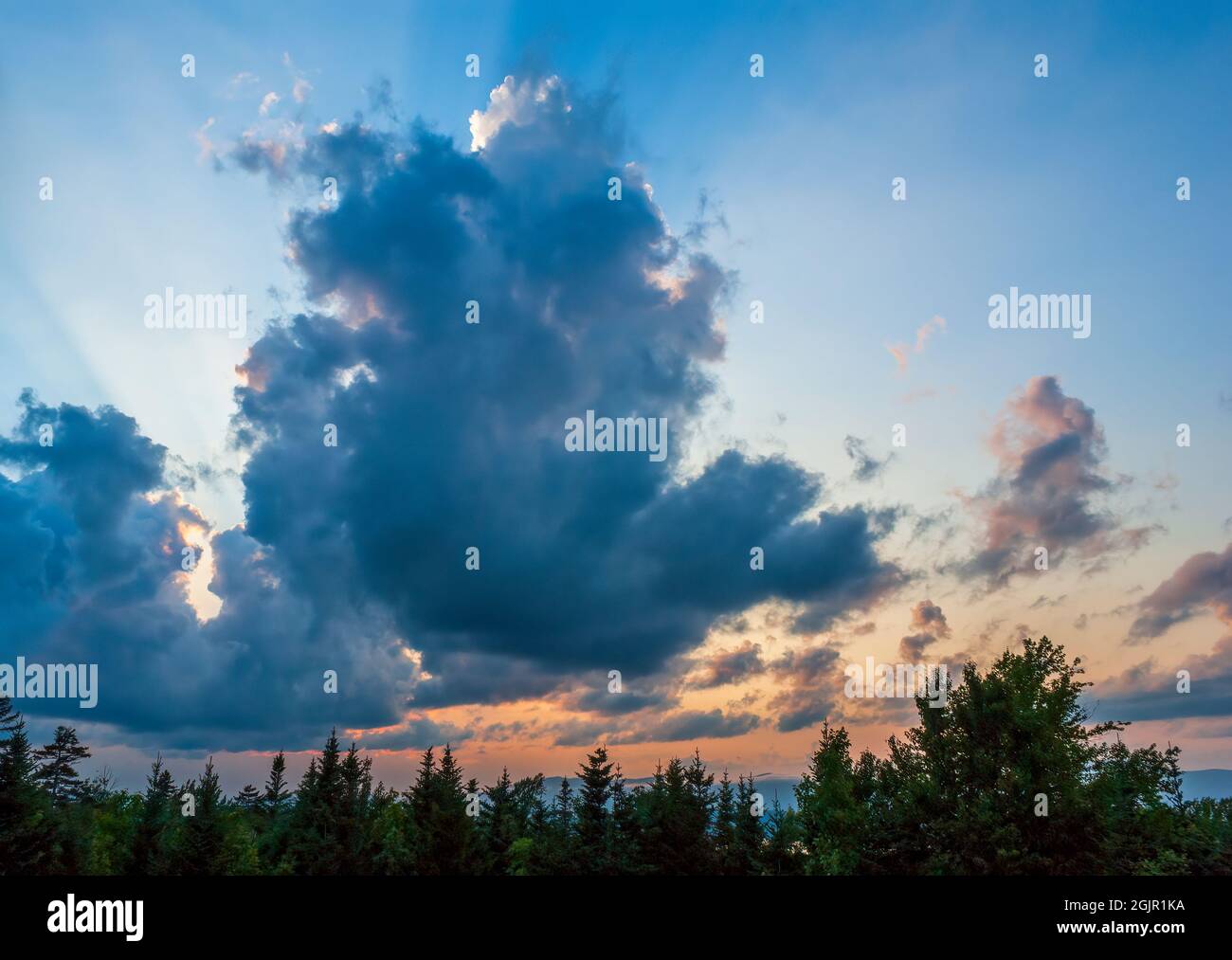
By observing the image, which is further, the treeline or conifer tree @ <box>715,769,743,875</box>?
conifer tree @ <box>715,769,743,875</box>

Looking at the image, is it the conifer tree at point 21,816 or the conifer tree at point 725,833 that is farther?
the conifer tree at point 725,833

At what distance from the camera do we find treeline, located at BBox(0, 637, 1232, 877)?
5122cm

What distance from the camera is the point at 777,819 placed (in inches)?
2635

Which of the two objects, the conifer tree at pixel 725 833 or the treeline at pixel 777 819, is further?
the conifer tree at pixel 725 833

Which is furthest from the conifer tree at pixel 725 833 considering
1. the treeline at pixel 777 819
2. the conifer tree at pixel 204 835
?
the conifer tree at pixel 204 835

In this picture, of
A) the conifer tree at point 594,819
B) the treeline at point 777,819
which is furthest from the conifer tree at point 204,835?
the conifer tree at point 594,819

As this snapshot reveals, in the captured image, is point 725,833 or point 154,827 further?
point 725,833

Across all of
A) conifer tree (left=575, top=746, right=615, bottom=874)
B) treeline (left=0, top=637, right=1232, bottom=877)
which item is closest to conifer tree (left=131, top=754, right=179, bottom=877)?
treeline (left=0, top=637, right=1232, bottom=877)

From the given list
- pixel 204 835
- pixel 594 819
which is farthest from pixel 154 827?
pixel 594 819

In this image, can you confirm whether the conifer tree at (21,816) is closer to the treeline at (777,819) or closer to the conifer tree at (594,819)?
the treeline at (777,819)

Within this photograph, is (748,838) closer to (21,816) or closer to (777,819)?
(777,819)

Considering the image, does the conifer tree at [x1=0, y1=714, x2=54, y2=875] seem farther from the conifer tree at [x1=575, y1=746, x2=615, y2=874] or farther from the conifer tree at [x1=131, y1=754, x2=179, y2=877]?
the conifer tree at [x1=575, y1=746, x2=615, y2=874]

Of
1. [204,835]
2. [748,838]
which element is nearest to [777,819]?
[748,838]

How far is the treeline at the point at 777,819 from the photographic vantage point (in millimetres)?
51219
